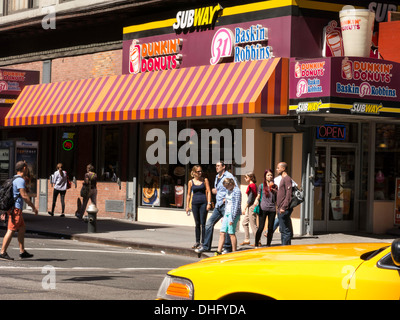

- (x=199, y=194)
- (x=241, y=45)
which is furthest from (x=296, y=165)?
(x=199, y=194)

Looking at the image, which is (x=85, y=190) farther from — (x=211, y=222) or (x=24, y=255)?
(x=24, y=255)

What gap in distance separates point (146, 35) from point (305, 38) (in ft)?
22.0

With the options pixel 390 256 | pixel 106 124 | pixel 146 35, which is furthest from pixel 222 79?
pixel 390 256

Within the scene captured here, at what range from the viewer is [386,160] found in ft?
76.3

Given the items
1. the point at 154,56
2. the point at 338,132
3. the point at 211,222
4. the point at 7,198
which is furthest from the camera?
the point at 154,56

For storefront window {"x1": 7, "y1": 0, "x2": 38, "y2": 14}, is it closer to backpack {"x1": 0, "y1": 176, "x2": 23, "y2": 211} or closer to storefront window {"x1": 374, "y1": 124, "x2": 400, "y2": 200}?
storefront window {"x1": 374, "y1": 124, "x2": 400, "y2": 200}

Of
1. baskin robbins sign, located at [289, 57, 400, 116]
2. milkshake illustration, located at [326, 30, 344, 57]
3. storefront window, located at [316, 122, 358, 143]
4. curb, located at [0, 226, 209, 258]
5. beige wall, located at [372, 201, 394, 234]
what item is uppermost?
milkshake illustration, located at [326, 30, 344, 57]

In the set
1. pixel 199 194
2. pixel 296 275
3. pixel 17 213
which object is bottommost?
pixel 17 213

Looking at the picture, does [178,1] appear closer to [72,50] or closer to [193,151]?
[193,151]

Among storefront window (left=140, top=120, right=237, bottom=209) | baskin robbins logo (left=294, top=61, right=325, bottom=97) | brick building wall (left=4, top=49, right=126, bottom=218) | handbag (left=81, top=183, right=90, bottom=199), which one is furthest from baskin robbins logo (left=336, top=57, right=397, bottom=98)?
brick building wall (left=4, top=49, right=126, bottom=218)

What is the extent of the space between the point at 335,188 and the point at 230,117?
3676 millimetres

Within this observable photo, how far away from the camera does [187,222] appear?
81.5 ft

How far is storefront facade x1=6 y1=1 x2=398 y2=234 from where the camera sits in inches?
828

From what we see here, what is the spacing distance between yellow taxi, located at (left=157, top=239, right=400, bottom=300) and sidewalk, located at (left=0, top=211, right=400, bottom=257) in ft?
36.7
